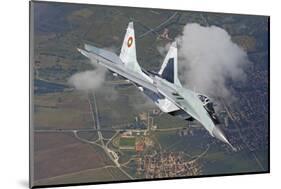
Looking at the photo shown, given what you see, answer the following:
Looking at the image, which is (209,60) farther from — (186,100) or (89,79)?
(89,79)

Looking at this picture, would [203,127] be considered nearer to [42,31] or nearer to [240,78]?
[240,78]

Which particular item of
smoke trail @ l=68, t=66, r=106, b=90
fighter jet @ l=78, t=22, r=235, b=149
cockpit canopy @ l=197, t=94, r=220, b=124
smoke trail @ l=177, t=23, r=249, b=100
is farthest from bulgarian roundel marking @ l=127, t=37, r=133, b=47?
cockpit canopy @ l=197, t=94, r=220, b=124

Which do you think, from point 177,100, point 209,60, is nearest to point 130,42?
point 177,100

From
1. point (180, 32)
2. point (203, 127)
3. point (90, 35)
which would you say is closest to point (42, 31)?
point (90, 35)

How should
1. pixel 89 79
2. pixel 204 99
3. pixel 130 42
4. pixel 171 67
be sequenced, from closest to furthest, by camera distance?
pixel 89 79, pixel 130 42, pixel 171 67, pixel 204 99

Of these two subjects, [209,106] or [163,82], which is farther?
[209,106]

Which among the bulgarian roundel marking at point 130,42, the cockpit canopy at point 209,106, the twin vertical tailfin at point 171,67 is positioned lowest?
the cockpit canopy at point 209,106

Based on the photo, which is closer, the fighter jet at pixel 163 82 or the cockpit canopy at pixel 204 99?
the fighter jet at pixel 163 82

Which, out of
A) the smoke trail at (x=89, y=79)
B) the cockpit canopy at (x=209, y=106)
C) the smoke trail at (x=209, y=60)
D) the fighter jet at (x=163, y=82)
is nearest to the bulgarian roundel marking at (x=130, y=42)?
the fighter jet at (x=163, y=82)

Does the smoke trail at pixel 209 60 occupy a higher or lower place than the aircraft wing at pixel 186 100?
higher

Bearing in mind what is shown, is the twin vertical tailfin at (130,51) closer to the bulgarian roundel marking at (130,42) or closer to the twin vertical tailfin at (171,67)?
the bulgarian roundel marking at (130,42)
